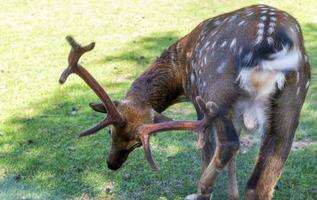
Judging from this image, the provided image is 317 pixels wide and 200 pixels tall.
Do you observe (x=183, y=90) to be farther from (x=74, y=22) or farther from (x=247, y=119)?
(x=74, y=22)

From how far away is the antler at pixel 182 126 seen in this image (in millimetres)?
3596

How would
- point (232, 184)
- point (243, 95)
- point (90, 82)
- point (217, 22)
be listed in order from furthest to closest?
→ point (232, 184) < point (217, 22) < point (90, 82) < point (243, 95)

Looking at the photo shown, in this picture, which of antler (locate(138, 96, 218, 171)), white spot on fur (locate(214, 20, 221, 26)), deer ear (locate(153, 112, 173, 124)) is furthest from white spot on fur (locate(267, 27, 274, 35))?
deer ear (locate(153, 112, 173, 124))

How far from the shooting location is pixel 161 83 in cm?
487

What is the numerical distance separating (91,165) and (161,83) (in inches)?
47.1

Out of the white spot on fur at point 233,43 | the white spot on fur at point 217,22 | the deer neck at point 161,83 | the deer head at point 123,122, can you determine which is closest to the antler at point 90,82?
the deer head at point 123,122

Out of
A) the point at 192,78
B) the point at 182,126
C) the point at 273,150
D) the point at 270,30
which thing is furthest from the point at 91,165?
the point at 270,30

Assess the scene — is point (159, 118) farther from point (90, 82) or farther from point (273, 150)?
point (273, 150)

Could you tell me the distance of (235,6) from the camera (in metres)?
11.5

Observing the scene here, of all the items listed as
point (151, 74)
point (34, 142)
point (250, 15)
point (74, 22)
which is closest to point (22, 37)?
point (74, 22)

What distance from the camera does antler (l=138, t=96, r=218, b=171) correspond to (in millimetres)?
3596

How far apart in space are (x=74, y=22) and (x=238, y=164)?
6518mm

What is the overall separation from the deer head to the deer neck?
241 millimetres

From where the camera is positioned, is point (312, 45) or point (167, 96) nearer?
point (167, 96)
